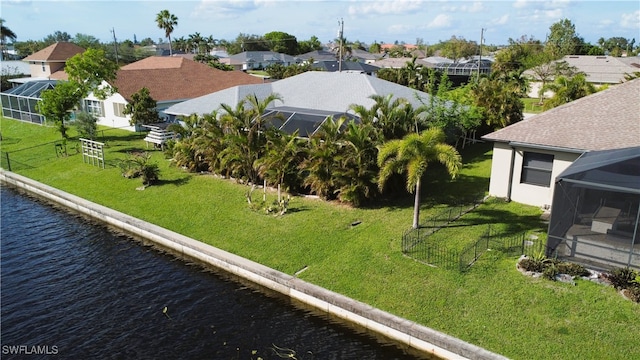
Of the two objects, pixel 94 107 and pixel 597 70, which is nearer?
pixel 94 107

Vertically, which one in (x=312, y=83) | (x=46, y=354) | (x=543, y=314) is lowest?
(x=46, y=354)

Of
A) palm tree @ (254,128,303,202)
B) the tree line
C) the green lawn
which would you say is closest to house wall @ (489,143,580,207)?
the green lawn

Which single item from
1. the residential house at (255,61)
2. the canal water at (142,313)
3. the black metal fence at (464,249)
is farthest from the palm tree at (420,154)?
the residential house at (255,61)

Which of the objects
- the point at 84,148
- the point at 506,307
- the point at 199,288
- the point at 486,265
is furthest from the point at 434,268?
the point at 84,148

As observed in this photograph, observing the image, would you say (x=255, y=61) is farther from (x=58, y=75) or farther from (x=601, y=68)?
(x=601, y=68)

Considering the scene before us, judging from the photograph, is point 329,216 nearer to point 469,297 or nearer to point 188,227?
point 188,227

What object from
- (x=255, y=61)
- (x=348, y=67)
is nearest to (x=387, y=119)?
(x=348, y=67)
